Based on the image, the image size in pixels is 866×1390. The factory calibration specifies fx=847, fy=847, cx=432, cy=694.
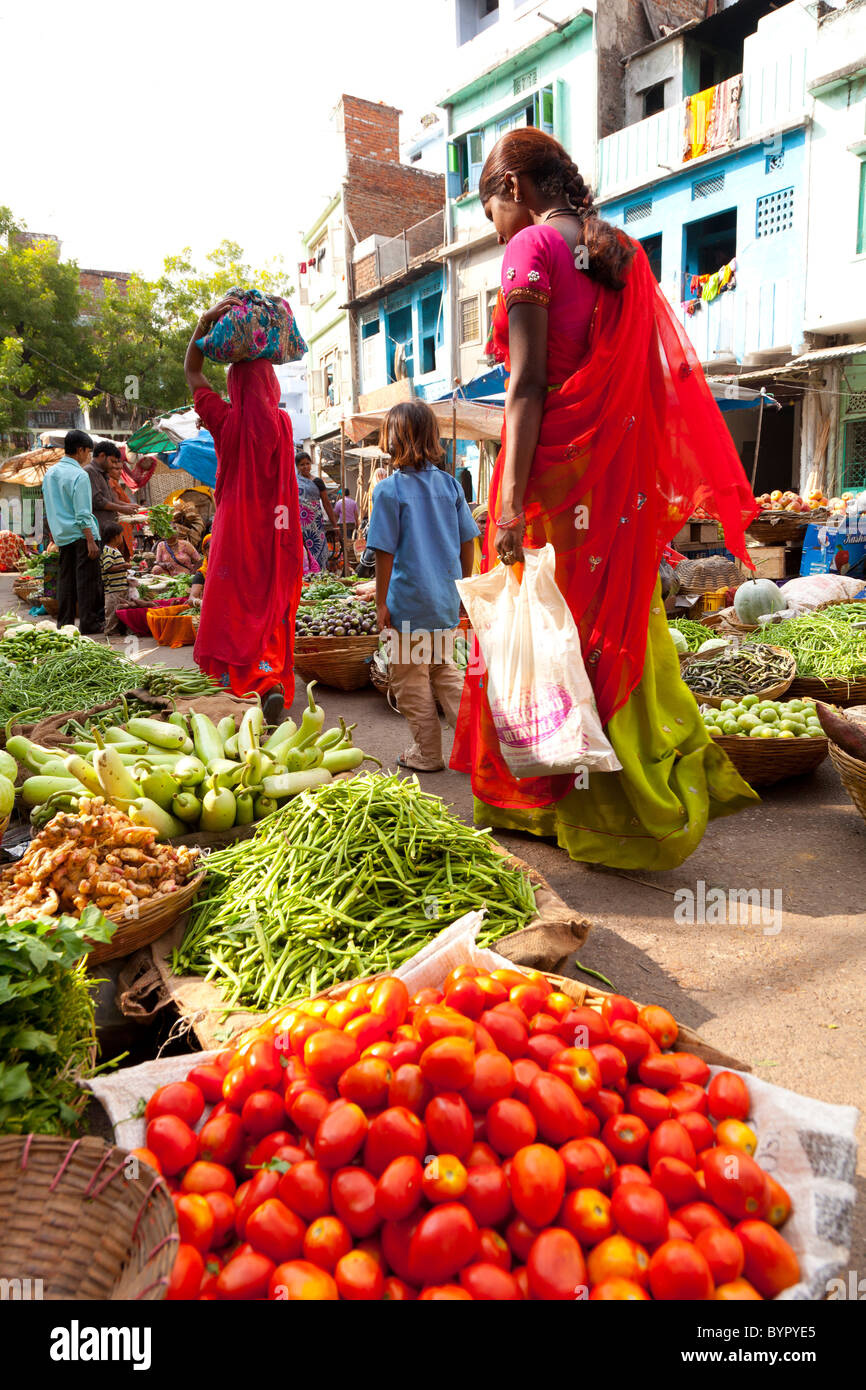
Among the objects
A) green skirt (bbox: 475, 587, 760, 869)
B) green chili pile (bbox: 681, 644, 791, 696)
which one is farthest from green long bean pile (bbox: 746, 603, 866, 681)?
green skirt (bbox: 475, 587, 760, 869)

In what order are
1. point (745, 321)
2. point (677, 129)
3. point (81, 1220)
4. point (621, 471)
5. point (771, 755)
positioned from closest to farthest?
1. point (81, 1220)
2. point (621, 471)
3. point (771, 755)
4. point (745, 321)
5. point (677, 129)

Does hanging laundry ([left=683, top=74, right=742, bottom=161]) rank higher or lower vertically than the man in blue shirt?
higher

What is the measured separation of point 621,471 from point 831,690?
8.79 ft

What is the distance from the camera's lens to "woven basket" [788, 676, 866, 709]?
16.5 ft

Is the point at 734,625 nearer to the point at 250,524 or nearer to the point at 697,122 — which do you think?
the point at 250,524

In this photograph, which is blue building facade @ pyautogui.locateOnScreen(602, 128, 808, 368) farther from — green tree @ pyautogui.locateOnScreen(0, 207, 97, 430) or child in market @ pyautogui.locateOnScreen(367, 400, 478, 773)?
green tree @ pyautogui.locateOnScreen(0, 207, 97, 430)

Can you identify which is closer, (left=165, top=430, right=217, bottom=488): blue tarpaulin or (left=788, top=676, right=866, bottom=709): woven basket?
(left=788, top=676, right=866, bottom=709): woven basket

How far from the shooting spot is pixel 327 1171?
4.80 feet

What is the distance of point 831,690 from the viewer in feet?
16.6

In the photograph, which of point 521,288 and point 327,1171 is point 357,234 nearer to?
point 521,288

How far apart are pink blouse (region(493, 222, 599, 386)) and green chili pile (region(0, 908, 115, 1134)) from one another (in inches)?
96.1

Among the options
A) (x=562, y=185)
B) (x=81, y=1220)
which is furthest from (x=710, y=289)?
(x=81, y=1220)
